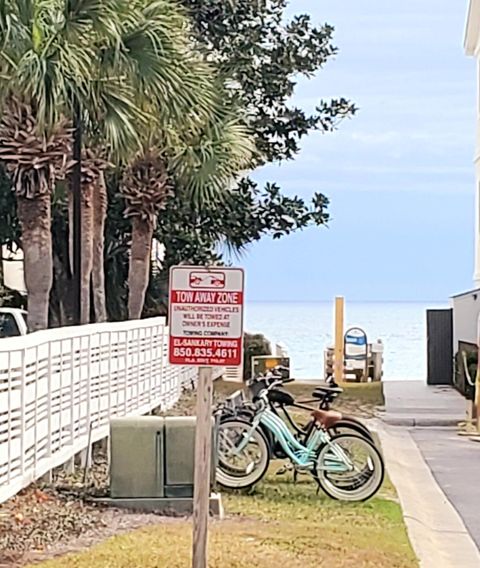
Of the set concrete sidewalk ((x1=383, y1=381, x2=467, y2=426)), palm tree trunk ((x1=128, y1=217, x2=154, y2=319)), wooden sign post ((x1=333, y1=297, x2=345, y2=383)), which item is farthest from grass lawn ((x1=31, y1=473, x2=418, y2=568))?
wooden sign post ((x1=333, y1=297, x2=345, y2=383))

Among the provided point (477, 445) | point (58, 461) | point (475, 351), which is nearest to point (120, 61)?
point (58, 461)

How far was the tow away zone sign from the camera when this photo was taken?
705cm

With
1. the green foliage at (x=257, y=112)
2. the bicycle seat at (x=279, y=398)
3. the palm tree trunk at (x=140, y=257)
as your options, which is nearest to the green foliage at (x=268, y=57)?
the green foliage at (x=257, y=112)

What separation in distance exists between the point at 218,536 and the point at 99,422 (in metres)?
4.10

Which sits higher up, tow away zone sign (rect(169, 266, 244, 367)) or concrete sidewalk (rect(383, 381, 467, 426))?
tow away zone sign (rect(169, 266, 244, 367))

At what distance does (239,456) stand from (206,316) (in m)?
4.72

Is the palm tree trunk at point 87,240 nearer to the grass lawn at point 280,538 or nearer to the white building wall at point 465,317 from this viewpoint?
the grass lawn at point 280,538

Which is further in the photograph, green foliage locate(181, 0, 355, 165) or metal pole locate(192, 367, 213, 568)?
green foliage locate(181, 0, 355, 165)

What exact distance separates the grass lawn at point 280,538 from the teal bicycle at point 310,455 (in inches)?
7.1

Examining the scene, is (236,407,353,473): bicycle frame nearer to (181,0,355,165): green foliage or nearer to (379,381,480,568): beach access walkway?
(379,381,480,568): beach access walkway

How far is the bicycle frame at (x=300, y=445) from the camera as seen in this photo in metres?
11.3

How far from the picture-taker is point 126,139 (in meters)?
15.9

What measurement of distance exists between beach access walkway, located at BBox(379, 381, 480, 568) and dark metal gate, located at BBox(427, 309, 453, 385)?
3574mm

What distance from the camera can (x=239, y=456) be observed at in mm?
11570
